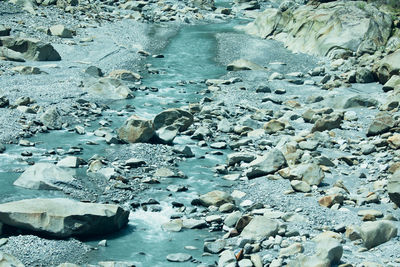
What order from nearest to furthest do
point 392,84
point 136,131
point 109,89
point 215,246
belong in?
point 215,246 → point 136,131 → point 109,89 → point 392,84

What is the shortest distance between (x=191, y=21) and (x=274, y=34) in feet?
22.5

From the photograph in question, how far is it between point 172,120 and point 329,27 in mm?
13822

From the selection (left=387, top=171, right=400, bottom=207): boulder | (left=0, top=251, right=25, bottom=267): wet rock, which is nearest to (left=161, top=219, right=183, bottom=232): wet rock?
(left=0, top=251, right=25, bottom=267): wet rock

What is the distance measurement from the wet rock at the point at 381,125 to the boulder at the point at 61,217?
852 cm

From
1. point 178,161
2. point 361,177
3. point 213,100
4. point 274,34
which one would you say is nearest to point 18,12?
point 274,34

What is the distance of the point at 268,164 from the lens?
49.7 feet

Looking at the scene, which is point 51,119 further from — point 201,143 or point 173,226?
point 173,226

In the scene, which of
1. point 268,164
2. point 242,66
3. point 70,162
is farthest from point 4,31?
point 268,164

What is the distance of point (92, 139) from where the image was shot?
57.9 feet

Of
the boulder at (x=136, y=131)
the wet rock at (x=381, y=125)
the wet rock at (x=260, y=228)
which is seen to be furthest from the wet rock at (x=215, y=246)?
the wet rock at (x=381, y=125)

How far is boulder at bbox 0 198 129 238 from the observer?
1136cm

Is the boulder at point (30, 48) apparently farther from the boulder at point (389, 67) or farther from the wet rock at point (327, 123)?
the boulder at point (389, 67)

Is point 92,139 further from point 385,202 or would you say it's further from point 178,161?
point 385,202

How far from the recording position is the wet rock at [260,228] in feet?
37.6
